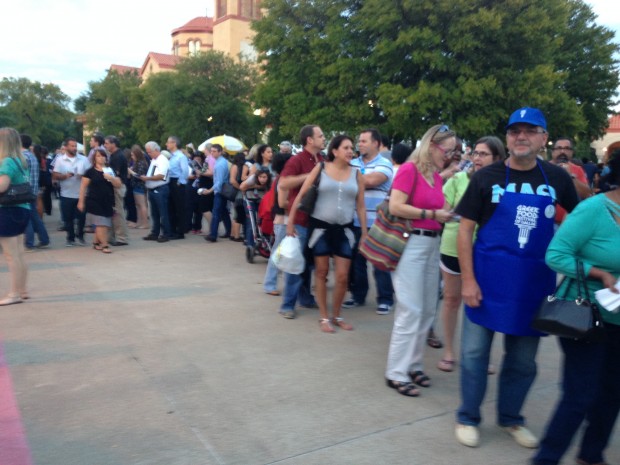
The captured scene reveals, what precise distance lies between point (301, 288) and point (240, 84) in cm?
4323

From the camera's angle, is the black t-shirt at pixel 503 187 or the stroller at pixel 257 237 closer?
the black t-shirt at pixel 503 187

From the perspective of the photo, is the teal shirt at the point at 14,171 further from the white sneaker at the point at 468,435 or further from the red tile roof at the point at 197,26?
the red tile roof at the point at 197,26

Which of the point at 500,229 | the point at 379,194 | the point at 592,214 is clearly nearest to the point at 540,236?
the point at 500,229

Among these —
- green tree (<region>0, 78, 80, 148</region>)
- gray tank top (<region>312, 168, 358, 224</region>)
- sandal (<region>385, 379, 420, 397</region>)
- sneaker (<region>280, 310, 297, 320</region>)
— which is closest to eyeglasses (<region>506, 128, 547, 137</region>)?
sandal (<region>385, 379, 420, 397</region>)

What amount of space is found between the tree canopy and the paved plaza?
2154 centimetres

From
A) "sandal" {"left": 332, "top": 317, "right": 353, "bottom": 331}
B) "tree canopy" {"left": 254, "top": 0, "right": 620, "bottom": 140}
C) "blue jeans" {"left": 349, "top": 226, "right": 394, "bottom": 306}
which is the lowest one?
"sandal" {"left": 332, "top": 317, "right": 353, "bottom": 331}

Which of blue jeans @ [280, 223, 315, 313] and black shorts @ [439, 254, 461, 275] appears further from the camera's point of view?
blue jeans @ [280, 223, 315, 313]

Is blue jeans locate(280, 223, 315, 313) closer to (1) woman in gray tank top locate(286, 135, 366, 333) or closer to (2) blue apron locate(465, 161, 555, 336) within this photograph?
(1) woman in gray tank top locate(286, 135, 366, 333)

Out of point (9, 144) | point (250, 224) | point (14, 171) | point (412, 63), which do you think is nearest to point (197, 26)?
point (412, 63)

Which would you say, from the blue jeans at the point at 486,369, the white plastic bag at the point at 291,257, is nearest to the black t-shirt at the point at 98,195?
the white plastic bag at the point at 291,257

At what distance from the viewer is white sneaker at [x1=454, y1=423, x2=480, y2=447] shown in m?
3.69

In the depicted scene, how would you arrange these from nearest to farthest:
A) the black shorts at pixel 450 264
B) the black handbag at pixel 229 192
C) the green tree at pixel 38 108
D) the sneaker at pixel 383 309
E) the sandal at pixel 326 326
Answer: the black shorts at pixel 450 264 → the sandal at pixel 326 326 → the sneaker at pixel 383 309 → the black handbag at pixel 229 192 → the green tree at pixel 38 108

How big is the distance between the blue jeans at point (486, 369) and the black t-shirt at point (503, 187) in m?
0.69

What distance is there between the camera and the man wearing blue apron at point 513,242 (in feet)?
11.3
